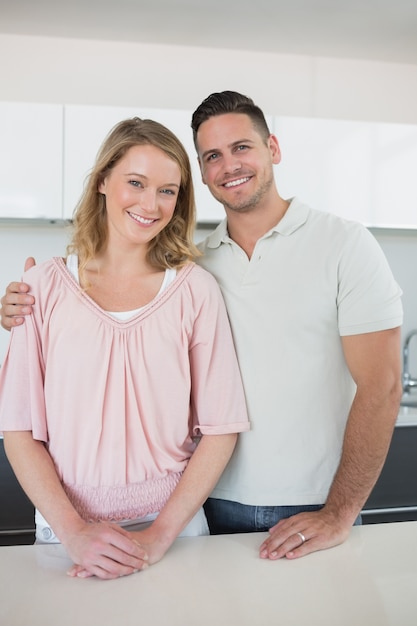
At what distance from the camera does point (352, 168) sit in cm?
315

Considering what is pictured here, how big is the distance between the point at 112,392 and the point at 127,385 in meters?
0.03

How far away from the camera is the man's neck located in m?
1.75

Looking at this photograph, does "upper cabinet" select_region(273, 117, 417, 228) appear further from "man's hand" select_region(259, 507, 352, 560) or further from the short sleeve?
"man's hand" select_region(259, 507, 352, 560)

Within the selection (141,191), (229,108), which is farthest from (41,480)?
(229,108)

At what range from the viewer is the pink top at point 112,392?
1.41 m

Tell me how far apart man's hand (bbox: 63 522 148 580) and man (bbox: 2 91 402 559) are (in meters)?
0.42

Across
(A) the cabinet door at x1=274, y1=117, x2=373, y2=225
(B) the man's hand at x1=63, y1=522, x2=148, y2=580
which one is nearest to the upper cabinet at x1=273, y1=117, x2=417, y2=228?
(A) the cabinet door at x1=274, y1=117, x2=373, y2=225

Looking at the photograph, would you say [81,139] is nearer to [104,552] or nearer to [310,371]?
[310,371]

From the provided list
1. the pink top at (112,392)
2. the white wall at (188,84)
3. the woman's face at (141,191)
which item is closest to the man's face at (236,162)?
the woman's face at (141,191)

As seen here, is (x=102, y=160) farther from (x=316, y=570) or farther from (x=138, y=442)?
(x=316, y=570)

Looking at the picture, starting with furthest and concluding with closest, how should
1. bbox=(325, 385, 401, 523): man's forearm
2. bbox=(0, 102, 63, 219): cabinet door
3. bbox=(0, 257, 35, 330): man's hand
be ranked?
bbox=(0, 102, 63, 219): cabinet door, bbox=(325, 385, 401, 523): man's forearm, bbox=(0, 257, 35, 330): man's hand

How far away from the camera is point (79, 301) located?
1466 millimetres

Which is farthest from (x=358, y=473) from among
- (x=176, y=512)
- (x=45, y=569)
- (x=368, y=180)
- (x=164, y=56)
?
(x=164, y=56)

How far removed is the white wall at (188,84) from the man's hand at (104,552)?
2140mm
